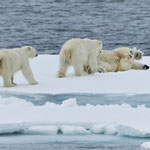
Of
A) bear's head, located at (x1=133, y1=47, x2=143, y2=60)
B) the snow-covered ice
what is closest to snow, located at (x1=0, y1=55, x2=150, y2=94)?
the snow-covered ice

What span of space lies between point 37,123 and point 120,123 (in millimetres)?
934

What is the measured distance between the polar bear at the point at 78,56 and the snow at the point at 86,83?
0.41 feet

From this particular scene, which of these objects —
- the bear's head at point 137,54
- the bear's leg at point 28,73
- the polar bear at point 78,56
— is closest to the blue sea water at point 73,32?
the bear's leg at point 28,73

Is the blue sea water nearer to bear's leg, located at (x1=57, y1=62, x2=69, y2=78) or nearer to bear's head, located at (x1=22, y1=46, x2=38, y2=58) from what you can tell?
bear's head, located at (x1=22, y1=46, x2=38, y2=58)

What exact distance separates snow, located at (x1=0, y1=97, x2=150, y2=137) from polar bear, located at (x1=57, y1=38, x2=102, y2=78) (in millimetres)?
1926

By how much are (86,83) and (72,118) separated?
2.24 meters

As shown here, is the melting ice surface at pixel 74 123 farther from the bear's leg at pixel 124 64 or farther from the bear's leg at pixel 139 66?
the bear's leg at pixel 139 66

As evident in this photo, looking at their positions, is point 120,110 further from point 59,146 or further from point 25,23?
point 25,23

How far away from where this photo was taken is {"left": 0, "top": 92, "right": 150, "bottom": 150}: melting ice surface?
8938 mm

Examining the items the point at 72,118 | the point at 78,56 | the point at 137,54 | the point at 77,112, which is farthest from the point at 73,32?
the point at 72,118

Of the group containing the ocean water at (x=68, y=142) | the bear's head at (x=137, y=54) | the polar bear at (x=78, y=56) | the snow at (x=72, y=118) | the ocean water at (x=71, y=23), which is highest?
the polar bear at (x=78, y=56)

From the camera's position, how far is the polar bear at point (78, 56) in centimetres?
1230

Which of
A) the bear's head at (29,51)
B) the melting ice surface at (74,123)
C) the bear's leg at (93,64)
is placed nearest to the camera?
the melting ice surface at (74,123)

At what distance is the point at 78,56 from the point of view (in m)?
12.3
